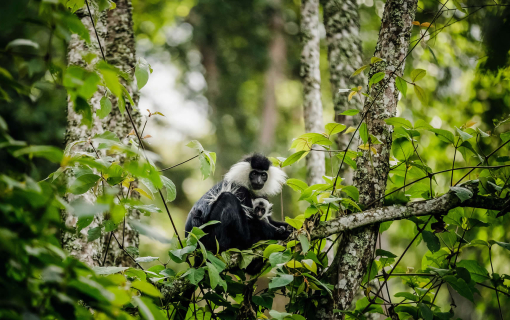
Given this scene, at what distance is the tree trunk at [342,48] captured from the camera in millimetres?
4894

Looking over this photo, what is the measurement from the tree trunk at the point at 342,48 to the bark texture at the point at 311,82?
0.21 m

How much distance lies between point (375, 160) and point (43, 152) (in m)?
2.28

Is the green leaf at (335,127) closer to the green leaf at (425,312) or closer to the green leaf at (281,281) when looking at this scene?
the green leaf at (281,281)

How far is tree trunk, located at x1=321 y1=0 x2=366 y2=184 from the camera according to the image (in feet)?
16.1

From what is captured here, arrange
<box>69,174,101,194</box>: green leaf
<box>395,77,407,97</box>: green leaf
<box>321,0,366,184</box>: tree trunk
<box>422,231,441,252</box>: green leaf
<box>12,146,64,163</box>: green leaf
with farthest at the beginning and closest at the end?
<box>321,0,366,184</box>: tree trunk → <box>422,231,441,252</box>: green leaf → <box>395,77,407,97</box>: green leaf → <box>69,174,101,194</box>: green leaf → <box>12,146,64,163</box>: green leaf

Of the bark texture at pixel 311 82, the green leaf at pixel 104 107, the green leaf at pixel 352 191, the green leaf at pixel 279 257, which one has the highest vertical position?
the bark texture at pixel 311 82

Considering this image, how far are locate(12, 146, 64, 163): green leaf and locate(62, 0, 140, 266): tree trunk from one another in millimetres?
1732

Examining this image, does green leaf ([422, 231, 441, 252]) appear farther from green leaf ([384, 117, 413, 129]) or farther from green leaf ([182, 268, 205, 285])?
green leaf ([182, 268, 205, 285])

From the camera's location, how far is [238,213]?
13.2 ft

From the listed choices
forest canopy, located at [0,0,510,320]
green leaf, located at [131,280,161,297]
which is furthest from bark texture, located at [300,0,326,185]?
green leaf, located at [131,280,161,297]

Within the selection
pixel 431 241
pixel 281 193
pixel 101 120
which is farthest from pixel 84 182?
pixel 431 241

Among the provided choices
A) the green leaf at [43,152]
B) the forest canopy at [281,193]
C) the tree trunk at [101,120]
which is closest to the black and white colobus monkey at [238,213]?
the forest canopy at [281,193]

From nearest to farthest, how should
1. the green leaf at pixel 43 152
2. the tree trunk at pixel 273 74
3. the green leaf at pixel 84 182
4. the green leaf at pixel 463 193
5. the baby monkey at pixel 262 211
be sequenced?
the green leaf at pixel 43 152
the green leaf at pixel 84 182
the green leaf at pixel 463 193
the baby monkey at pixel 262 211
the tree trunk at pixel 273 74

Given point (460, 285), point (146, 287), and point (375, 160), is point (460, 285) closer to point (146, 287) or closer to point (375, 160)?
point (375, 160)
